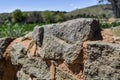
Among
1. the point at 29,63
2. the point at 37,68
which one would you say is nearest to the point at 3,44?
the point at 29,63

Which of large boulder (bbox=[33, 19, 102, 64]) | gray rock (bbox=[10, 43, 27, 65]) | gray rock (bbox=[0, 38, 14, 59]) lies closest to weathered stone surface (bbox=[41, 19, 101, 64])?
large boulder (bbox=[33, 19, 102, 64])

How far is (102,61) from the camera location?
105 inches

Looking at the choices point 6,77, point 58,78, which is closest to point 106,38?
point 58,78

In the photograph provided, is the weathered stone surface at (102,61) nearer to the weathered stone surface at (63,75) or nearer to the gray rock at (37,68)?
the weathered stone surface at (63,75)

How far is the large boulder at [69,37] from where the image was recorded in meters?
2.90

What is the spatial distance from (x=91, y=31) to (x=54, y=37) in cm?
40

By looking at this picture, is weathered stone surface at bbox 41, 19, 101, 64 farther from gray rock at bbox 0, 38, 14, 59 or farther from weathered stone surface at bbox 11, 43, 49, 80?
gray rock at bbox 0, 38, 14, 59

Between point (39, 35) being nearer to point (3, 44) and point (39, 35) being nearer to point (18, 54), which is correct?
point (18, 54)

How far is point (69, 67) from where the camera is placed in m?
3.01

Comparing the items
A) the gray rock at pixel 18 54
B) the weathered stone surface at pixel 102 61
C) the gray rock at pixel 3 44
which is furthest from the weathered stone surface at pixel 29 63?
the weathered stone surface at pixel 102 61

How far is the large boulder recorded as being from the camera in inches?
114

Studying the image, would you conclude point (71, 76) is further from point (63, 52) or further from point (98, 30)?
point (98, 30)

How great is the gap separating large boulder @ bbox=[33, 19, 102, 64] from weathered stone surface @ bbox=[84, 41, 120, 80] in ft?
0.46

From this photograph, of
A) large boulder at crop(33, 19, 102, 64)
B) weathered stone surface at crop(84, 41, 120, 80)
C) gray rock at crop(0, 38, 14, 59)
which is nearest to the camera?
weathered stone surface at crop(84, 41, 120, 80)
